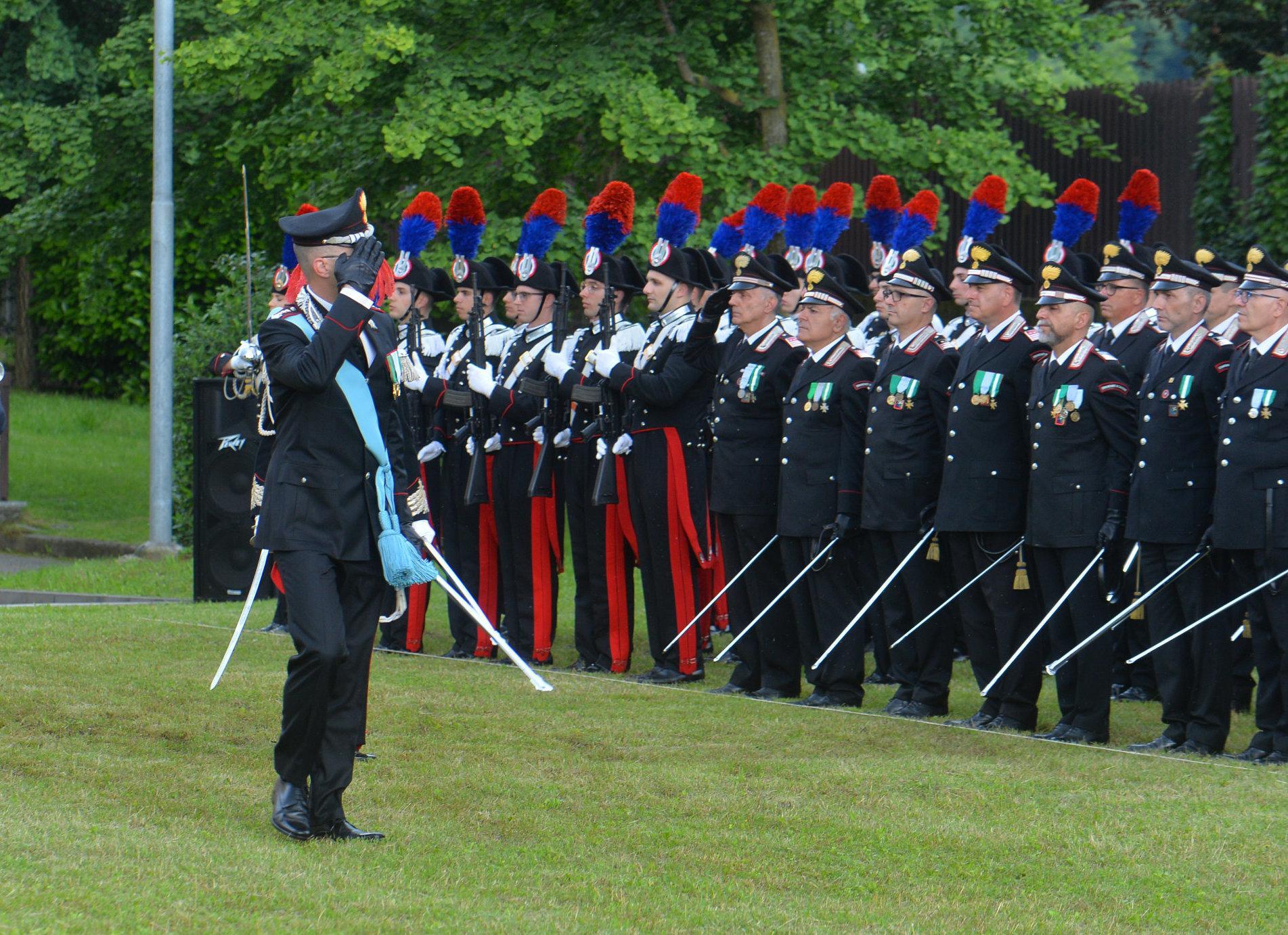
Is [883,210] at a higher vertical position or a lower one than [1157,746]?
higher

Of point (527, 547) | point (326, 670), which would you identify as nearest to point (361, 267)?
point (326, 670)

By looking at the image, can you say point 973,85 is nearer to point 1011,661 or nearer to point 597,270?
point 597,270

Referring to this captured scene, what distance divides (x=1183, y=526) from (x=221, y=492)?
6.75m

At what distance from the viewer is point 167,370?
1647 cm

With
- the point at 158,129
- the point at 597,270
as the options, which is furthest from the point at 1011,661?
the point at 158,129

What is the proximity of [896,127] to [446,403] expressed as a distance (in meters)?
7.17

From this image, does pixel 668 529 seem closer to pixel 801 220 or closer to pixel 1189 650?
pixel 801 220

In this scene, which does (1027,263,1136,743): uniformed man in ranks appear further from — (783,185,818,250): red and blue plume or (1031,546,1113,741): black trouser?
(783,185,818,250): red and blue plume

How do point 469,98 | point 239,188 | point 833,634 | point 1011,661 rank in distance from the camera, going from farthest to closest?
point 239,188 → point 469,98 → point 833,634 → point 1011,661

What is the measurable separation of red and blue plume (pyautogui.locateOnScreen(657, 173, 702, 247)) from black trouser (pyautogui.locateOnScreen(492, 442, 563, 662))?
4.43ft

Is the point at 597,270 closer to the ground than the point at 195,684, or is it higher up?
higher up

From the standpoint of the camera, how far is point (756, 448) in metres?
9.69

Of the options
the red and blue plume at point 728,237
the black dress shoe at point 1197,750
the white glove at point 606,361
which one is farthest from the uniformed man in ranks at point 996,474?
the red and blue plume at point 728,237

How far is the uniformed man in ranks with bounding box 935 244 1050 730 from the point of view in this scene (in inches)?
338
